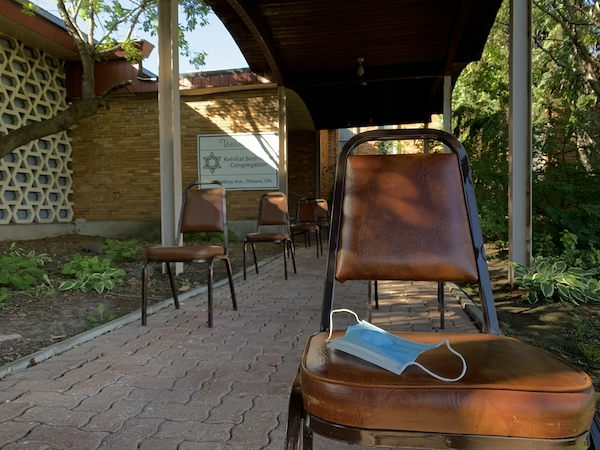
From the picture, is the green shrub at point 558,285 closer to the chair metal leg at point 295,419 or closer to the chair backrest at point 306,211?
the chair metal leg at point 295,419

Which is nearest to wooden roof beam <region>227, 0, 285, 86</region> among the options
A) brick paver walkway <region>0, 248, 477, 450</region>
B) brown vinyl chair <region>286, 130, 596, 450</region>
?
brick paver walkway <region>0, 248, 477, 450</region>

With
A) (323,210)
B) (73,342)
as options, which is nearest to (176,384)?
(73,342)

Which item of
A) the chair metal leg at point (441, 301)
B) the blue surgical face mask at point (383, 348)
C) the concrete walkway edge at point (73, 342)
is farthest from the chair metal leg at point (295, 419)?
the chair metal leg at point (441, 301)

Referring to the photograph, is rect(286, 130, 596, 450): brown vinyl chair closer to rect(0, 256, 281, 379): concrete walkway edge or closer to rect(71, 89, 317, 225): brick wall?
rect(0, 256, 281, 379): concrete walkway edge

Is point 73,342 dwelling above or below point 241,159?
below

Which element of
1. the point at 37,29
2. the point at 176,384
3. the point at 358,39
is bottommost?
the point at 176,384

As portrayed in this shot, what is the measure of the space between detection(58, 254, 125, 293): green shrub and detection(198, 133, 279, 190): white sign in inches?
187

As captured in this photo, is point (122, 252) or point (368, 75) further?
point (368, 75)

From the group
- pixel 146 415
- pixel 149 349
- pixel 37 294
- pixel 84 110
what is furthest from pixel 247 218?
pixel 146 415

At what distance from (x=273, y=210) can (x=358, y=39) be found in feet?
10.3

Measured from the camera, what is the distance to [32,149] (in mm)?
8719

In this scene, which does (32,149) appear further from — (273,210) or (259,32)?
(273,210)

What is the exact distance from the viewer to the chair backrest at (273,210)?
570 centimetres

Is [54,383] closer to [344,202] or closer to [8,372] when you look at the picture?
[8,372]
